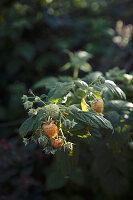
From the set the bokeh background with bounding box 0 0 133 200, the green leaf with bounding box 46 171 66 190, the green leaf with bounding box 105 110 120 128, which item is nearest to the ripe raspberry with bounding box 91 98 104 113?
the green leaf with bounding box 105 110 120 128

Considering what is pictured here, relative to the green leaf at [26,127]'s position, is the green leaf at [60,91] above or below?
above

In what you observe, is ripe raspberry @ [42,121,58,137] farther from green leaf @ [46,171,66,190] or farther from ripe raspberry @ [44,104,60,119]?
green leaf @ [46,171,66,190]

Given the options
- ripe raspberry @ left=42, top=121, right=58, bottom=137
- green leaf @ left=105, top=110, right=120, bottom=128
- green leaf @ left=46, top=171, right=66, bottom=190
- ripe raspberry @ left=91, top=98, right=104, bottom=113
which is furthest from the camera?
green leaf @ left=46, top=171, right=66, bottom=190

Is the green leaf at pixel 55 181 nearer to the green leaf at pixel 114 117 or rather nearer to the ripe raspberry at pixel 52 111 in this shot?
the green leaf at pixel 114 117

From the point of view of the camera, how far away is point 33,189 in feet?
7.91

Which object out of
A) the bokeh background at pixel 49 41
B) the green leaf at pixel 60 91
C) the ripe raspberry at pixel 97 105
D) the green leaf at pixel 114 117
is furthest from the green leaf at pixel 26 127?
the bokeh background at pixel 49 41

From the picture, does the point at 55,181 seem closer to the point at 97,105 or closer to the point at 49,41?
the point at 97,105

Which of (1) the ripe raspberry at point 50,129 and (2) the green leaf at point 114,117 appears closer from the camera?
(1) the ripe raspberry at point 50,129

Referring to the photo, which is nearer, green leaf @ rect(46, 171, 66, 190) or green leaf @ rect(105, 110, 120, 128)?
green leaf @ rect(105, 110, 120, 128)

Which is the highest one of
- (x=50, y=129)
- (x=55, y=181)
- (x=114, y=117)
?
(x=50, y=129)

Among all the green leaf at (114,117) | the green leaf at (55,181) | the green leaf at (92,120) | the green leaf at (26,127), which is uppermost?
the green leaf at (92,120)

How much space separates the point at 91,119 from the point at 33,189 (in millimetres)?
1742

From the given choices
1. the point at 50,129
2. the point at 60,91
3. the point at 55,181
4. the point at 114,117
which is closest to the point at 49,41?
the point at 55,181

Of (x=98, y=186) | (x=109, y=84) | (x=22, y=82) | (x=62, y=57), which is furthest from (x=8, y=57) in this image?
(x=109, y=84)
